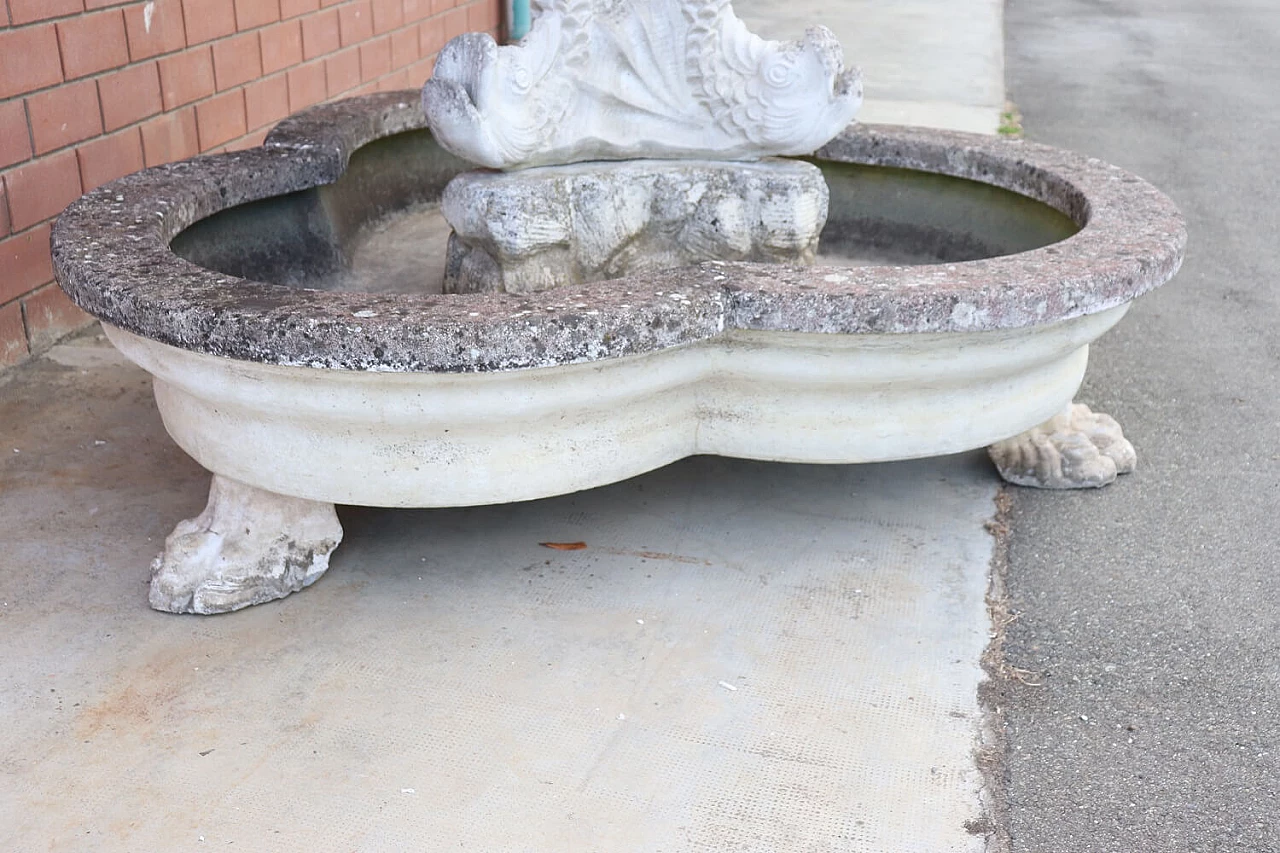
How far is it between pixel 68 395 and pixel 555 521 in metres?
1.37

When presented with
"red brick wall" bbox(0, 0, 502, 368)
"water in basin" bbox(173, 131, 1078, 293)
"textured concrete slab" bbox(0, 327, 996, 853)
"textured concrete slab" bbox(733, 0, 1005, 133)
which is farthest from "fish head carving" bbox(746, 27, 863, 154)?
"textured concrete slab" bbox(733, 0, 1005, 133)

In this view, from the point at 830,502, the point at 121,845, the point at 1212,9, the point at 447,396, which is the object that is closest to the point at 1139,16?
the point at 1212,9

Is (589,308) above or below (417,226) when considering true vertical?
above

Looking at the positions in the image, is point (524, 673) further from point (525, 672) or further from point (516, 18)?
point (516, 18)

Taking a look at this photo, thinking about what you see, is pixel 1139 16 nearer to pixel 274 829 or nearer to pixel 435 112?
pixel 435 112

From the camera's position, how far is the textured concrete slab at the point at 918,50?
6.76m

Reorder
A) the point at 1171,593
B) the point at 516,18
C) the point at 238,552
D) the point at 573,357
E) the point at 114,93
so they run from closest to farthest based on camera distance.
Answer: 1. the point at 573,357
2. the point at 238,552
3. the point at 1171,593
4. the point at 114,93
5. the point at 516,18

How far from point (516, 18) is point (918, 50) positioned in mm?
3120

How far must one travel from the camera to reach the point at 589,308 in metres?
1.99

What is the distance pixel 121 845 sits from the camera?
173 centimetres

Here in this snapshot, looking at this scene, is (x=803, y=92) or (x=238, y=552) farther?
(x=803, y=92)

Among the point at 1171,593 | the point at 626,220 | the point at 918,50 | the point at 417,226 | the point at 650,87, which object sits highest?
the point at 650,87

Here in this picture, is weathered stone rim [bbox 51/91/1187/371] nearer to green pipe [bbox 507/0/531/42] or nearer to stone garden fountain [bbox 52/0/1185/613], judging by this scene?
stone garden fountain [bbox 52/0/1185/613]

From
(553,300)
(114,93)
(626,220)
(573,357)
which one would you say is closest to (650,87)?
(626,220)
